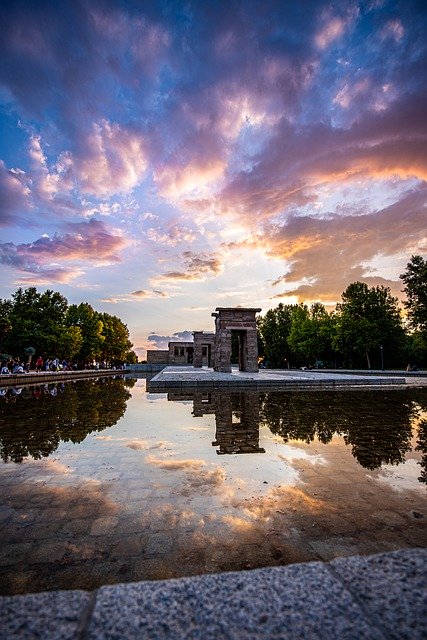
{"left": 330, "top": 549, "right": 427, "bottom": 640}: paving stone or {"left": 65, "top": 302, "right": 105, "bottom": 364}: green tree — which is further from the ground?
{"left": 65, "top": 302, "right": 105, "bottom": 364}: green tree

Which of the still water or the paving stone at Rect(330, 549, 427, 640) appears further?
the still water

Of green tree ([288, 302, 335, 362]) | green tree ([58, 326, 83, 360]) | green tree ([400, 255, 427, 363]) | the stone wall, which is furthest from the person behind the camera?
the stone wall

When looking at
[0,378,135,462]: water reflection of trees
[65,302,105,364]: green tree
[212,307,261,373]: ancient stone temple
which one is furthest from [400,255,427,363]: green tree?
[65,302,105,364]: green tree

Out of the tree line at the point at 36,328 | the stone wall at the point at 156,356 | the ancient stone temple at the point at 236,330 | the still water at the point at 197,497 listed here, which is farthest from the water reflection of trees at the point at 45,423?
the stone wall at the point at 156,356

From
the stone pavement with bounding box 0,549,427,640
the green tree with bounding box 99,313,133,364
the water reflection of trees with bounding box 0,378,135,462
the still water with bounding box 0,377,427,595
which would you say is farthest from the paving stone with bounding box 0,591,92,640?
the green tree with bounding box 99,313,133,364

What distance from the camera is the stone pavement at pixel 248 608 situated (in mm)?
1487

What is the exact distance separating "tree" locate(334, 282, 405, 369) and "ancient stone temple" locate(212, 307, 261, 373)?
97.2 feet

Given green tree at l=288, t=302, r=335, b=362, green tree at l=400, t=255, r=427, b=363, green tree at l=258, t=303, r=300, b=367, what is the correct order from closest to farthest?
1. green tree at l=400, t=255, r=427, b=363
2. green tree at l=288, t=302, r=335, b=362
3. green tree at l=258, t=303, r=300, b=367

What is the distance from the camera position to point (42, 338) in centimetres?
4303

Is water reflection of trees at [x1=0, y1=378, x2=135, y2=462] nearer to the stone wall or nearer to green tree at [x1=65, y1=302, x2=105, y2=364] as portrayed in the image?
green tree at [x1=65, y1=302, x2=105, y2=364]

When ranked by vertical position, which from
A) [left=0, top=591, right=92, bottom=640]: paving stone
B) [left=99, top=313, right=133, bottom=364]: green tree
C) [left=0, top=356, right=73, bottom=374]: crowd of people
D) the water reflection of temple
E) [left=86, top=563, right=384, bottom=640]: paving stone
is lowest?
the water reflection of temple

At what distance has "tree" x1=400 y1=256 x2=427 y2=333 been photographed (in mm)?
39625

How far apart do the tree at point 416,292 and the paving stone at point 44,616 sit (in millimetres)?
45010

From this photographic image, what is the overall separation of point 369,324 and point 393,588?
53.5 m
